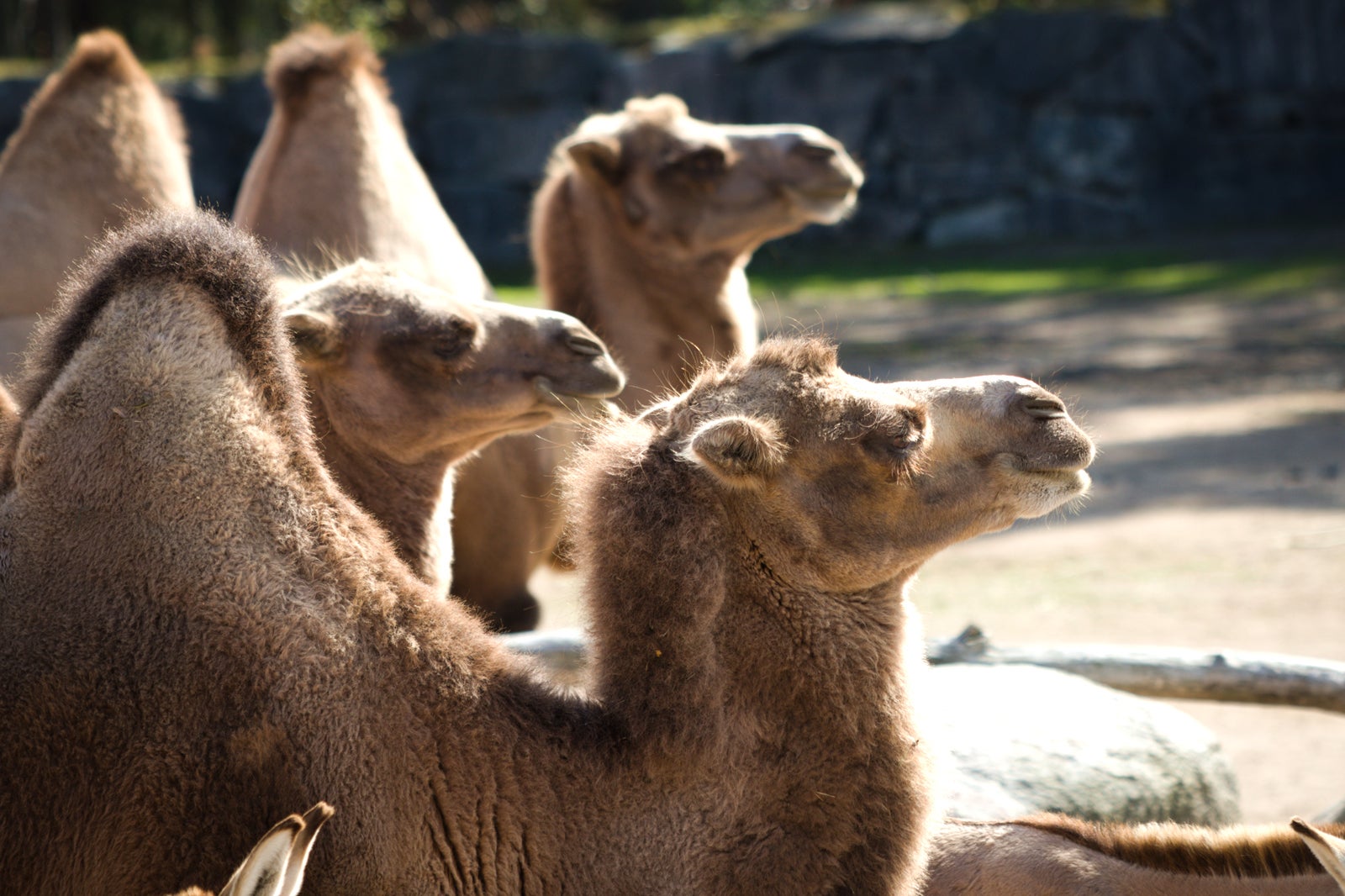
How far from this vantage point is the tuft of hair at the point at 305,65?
6352 mm

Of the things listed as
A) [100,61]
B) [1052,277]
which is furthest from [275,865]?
[1052,277]

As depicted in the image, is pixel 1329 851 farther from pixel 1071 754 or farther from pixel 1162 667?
pixel 1162 667

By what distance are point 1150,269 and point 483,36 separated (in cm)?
808

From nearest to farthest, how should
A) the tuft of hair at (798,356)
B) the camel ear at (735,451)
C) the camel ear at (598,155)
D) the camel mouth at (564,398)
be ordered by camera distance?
the camel ear at (735,451), the tuft of hair at (798,356), the camel mouth at (564,398), the camel ear at (598,155)

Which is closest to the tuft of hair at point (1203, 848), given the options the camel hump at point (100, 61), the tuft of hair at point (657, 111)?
the tuft of hair at point (657, 111)

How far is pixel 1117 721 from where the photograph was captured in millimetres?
4805

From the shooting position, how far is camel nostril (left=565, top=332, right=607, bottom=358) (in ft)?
15.2

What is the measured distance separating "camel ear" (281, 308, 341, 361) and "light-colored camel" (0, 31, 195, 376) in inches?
78.3

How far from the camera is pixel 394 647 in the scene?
9.55 feet

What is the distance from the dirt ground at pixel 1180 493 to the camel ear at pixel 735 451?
68cm

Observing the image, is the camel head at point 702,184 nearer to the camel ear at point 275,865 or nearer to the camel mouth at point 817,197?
the camel mouth at point 817,197

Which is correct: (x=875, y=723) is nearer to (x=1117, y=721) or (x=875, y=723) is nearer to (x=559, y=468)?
(x=559, y=468)

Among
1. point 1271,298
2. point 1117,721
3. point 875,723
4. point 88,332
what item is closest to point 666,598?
point 875,723

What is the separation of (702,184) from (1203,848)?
12.7ft
